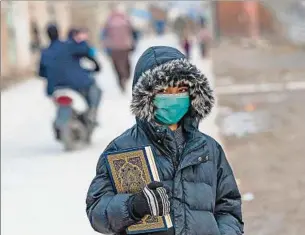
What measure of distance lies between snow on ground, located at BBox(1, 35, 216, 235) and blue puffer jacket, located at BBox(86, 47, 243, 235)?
337cm

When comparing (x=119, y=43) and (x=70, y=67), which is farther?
(x=119, y=43)

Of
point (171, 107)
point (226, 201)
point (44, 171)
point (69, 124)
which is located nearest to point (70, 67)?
point (69, 124)

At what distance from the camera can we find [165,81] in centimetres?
342

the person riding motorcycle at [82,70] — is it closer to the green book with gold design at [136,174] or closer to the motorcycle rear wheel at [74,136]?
the motorcycle rear wheel at [74,136]

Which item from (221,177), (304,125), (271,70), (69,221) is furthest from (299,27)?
(221,177)

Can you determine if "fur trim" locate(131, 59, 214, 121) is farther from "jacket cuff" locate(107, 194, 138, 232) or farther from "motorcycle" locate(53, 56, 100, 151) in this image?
"motorcycle" locate(53, 56, 100, 151)

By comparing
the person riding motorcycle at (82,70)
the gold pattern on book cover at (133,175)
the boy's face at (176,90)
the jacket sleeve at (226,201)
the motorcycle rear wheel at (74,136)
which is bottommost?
the jacket sleeve at (226,201)

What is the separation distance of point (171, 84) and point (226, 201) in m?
0.51

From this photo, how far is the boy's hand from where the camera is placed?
3186mm

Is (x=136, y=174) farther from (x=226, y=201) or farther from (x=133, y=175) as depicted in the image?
(x=226, y=201)

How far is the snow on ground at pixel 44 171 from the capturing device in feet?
23.9

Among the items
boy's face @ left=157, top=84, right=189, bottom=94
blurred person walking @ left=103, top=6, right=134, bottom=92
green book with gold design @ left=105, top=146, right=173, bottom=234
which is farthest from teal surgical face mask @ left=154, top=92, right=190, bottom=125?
blurred person walking @ left=103, top=6, right=134, bottom=92

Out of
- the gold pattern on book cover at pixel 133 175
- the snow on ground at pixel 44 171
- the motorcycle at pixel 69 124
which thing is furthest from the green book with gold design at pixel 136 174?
the motorcycle at pixel 69 124

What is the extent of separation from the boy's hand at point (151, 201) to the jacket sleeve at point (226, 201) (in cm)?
33
